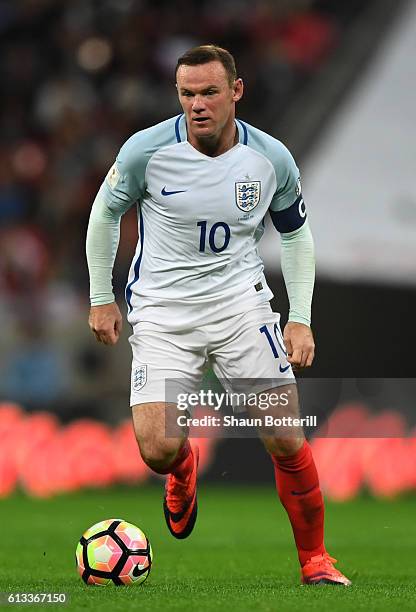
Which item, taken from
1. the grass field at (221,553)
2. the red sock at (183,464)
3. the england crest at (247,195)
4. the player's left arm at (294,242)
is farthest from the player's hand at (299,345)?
the grass field at (221,553)

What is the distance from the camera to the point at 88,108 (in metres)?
15.6

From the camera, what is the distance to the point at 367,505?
1175 centimetres

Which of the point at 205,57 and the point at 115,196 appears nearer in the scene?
the point at 205,57

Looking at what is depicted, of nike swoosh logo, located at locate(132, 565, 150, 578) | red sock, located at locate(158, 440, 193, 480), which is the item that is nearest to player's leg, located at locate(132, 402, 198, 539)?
red sock, located at locate(158, 440, 193, 480)

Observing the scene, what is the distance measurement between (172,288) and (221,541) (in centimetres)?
322

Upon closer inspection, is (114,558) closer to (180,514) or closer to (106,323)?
(180,514)

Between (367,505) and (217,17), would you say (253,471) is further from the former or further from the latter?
(217,17)

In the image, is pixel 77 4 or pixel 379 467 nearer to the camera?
pixel 379 467

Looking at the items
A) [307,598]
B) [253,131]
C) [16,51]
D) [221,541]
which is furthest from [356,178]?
[307,598]

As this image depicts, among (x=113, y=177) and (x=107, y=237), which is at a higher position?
(x=113, y=177)

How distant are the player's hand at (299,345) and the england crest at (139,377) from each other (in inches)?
24.3

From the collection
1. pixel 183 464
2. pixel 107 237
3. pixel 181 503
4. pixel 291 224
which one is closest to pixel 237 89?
pixel 291 224

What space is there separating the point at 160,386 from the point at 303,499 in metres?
0.78

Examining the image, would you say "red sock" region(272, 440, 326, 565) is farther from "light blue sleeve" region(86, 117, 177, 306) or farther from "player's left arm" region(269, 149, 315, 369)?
"light blue sleeve" region(86, 117, 177, 306)
